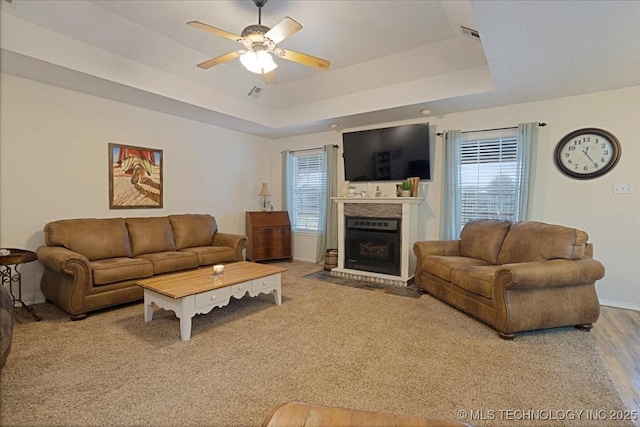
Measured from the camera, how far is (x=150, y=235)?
423 cm

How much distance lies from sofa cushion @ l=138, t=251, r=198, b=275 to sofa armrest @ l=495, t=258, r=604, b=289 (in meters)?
3.58

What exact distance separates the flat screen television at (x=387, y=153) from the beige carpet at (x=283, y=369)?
238 cm

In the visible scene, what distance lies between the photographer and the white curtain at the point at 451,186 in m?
4.50

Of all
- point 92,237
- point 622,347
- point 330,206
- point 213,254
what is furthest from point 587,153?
point 92,237

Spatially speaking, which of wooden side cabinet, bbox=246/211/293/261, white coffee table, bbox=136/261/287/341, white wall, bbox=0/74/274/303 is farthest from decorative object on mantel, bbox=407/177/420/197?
white wall, bbox=0/74/274/303

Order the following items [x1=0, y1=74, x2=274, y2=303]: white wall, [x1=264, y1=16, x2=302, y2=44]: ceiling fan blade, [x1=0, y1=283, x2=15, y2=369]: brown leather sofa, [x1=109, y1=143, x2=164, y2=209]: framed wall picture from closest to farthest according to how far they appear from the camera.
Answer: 1. [x1=0, y1=283, x2=15, y2=369]: brown leather sofa
2. [x1=264, y1=16, x2=302, y2=44]: ceiling fan blade
3. [x1=0, y1=74, x2=274, y2=303]: white wall
4. [x1=109, y1=143, x2=164, y2=209]: framed wall picture

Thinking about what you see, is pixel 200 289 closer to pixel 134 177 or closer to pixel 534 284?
pixel 134 177

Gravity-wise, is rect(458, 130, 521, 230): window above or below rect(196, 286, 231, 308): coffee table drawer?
above

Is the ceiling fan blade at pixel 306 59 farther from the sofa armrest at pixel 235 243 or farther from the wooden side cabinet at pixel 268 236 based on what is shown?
the wooden side cabinet at pixel 268 236

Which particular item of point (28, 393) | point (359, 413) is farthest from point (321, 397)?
point (28, 393)

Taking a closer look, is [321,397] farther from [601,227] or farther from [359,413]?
[601,227]

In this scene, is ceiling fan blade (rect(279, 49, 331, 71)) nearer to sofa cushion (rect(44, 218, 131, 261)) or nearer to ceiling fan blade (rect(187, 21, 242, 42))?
ceiling fan blade (rect(187, 21, 242, 42))

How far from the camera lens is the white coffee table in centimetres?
264

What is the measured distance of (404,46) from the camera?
3.75 m
